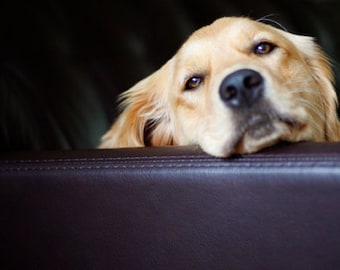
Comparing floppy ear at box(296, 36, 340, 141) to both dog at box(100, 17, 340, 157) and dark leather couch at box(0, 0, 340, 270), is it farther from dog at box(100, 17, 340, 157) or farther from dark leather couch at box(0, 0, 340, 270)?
dark leather couch at box(0, 0, 340, 270)

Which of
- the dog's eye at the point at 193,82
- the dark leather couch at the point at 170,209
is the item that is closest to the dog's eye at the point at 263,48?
the dog's eye at the point at 193,82

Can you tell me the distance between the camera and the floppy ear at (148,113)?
160 centimetres

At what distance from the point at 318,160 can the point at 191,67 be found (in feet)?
2.35

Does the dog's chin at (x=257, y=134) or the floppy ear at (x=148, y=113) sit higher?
the dog's chin at (x=257, y=134)

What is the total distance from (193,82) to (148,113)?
266mm

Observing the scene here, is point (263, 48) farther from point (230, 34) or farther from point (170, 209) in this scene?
point (170, 209)

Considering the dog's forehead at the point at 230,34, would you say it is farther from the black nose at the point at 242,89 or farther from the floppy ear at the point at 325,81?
the black nose at the point at 242,89

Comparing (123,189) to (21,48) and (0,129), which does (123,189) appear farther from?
(21,48)

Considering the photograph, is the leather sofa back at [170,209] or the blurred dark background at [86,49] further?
the blurred dark background at [86,49]

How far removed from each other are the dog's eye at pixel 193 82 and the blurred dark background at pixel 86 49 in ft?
1.16

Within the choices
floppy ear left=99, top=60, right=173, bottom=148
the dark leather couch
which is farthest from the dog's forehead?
the dark leather couch

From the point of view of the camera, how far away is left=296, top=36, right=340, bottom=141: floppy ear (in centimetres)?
147

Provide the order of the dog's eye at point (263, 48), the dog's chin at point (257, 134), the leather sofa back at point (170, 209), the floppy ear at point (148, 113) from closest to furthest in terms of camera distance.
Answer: the leather sofa back at point (170, 209), the dog's chin at point (257, 134), the dog's eye at point (263, 48), the floppy ear at point (148, 113)

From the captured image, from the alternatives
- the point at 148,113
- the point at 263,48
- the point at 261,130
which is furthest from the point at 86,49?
the point at 261,130
